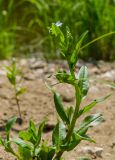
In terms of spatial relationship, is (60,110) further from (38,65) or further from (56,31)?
(38,65)

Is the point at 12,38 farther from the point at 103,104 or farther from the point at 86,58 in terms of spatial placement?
the point at 103,104

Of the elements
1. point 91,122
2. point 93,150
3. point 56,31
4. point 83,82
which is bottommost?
point 93,150

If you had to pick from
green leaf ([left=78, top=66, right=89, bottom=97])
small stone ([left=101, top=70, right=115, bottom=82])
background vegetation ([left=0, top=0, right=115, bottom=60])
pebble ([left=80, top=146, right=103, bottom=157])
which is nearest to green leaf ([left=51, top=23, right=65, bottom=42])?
green leaf ([left=78, top=66, right=89, bottom=97])

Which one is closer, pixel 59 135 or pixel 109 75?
pixel 59 135

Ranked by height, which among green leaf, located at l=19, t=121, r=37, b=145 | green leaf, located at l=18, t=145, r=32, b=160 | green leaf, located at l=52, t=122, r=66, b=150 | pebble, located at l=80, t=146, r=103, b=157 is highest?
green leaf, located at l=19, t=121, r=37, b=145

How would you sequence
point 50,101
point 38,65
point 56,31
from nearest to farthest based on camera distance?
point 56,31 < point 50,101 < point 38,65

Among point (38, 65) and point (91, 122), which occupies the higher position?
point (91, 122)

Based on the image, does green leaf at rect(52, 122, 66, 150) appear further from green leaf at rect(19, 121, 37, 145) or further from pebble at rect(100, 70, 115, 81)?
pebble at rect(100, 70, 115, 81)

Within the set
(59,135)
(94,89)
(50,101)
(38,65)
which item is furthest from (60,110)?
(38,65)

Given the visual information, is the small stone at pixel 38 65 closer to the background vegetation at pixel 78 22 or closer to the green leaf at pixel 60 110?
the background vegetation at pixel 78 22
